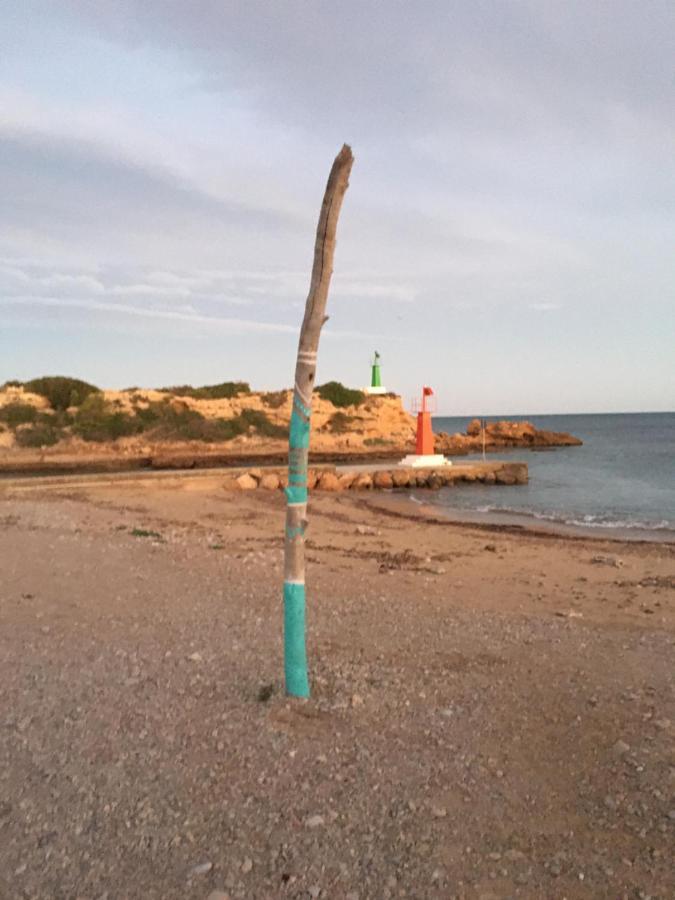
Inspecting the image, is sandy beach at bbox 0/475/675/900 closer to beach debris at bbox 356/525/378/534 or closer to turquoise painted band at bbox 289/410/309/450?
turquoise painted band at bbox 289/410/309/450

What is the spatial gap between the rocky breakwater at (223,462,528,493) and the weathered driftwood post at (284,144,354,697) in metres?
20.2

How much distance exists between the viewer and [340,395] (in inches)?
2416

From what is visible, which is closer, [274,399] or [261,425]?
[261,425]

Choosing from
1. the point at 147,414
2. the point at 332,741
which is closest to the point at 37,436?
the point at 147,414

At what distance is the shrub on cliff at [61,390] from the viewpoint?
50.0 metres

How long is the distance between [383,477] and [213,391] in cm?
3509

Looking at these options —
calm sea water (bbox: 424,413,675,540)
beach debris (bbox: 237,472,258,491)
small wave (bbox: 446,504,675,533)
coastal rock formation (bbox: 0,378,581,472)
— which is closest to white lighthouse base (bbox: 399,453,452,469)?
calm sea water (bbox: 424,413,675,540)

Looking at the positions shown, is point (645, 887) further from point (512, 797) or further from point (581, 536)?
point (581, 536)

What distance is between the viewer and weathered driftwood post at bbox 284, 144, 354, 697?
443cm

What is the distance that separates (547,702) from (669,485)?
2634 centimetres

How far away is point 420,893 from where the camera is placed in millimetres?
2951

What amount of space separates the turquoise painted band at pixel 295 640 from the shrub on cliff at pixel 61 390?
158ft

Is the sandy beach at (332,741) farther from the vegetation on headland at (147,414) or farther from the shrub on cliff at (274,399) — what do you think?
the shrub on cliff at (274,399)

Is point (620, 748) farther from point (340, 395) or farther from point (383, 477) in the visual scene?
point (340, 395)
